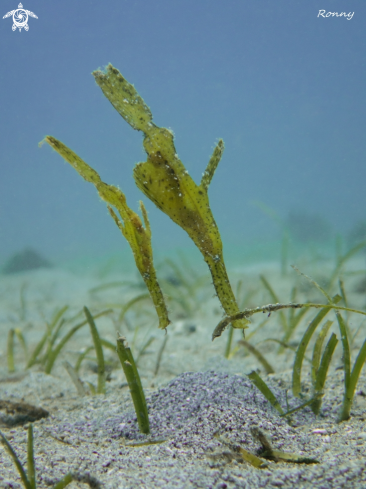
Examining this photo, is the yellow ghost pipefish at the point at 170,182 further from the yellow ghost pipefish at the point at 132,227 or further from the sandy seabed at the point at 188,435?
the sandy seabed at the point at 188,435

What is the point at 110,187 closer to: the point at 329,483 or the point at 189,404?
the point at 189,404

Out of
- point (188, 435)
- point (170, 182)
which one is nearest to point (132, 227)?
point (170, 182)

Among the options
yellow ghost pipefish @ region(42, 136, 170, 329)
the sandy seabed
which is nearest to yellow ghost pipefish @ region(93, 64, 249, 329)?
yellow ghost pipefish @ region(42, 136, 170, 329)

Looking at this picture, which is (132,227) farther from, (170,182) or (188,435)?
(188,435)

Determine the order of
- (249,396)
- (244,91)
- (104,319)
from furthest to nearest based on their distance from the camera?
(244,91), (104,319), (249,396)

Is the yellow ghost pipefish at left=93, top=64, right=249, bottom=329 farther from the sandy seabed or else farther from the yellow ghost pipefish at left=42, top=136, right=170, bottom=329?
the sandy seabed

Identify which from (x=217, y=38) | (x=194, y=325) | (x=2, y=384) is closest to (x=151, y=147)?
(x=2, y=384)
